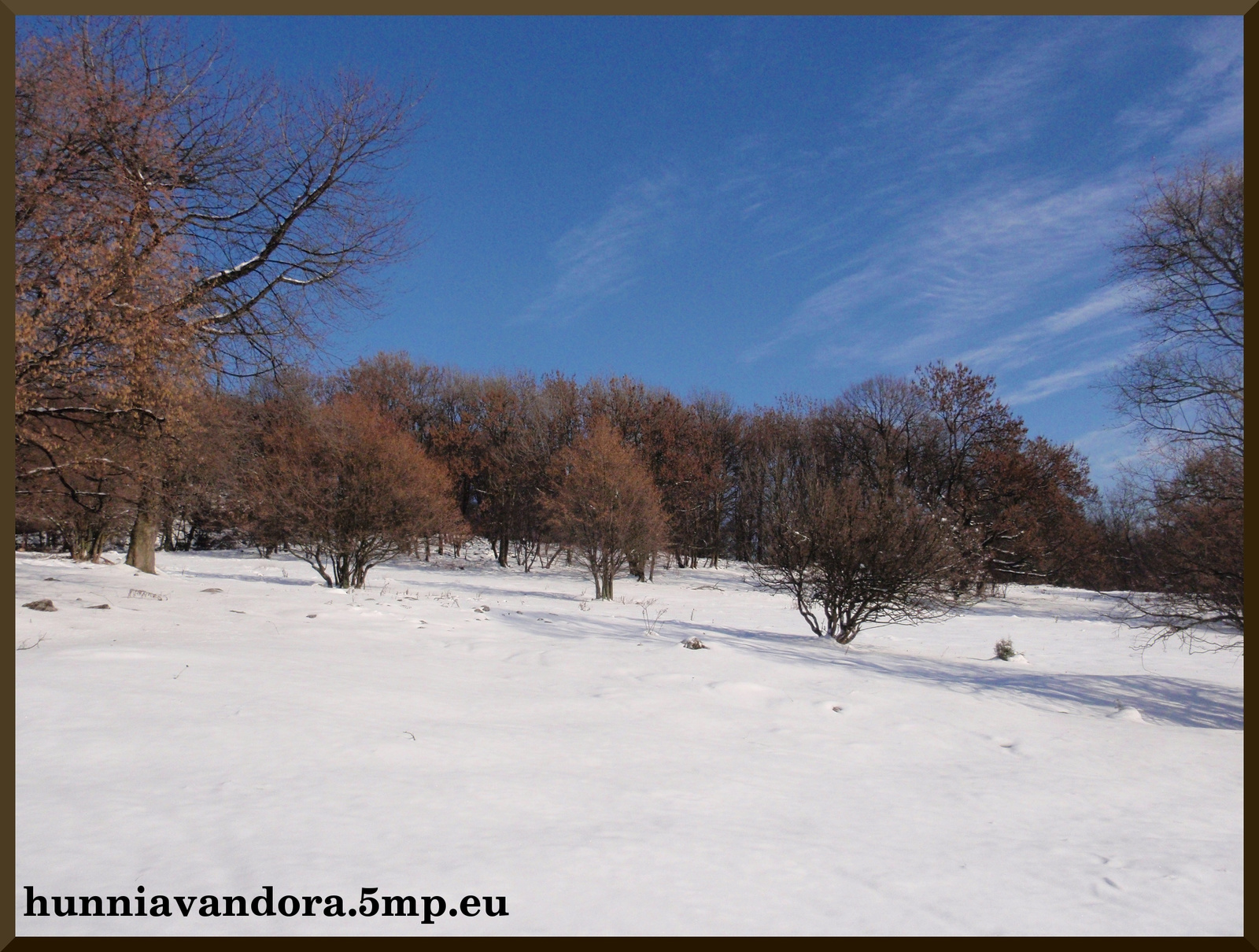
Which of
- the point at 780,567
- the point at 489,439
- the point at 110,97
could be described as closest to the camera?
the point at 110,97

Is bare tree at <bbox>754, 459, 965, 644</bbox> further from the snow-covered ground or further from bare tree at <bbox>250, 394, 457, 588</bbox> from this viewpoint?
bare tree at <bbox>250, 394, 457, 588</bbox>

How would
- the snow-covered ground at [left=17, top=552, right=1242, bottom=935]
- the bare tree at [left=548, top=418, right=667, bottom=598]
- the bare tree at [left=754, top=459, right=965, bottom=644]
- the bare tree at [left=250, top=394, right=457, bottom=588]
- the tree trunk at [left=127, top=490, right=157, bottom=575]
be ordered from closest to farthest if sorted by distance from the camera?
the snow-covered ground at [left=17, top=552, right=1242, bottom=935], the bare tree at [left=754, top=459, right=965, bottom=644], the tree trunk at [left=127, top=490, right=157, bottom=575], the bare tree at [left=250, top=394, right=457, bottom=588], the bare tree at [left=548, top=418, right=667, bottom=598]

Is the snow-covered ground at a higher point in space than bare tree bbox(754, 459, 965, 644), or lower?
lower

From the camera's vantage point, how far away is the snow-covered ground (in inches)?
121

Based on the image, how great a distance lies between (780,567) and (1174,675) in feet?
21.8

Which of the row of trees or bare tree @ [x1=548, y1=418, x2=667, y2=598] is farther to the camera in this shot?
bare tree @ [x1=548, y1=418, x2=667, y2=598]

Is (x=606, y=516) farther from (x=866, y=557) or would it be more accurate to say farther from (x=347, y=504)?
(x=866, y=557)

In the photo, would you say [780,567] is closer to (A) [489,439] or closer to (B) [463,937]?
(B) [463,937]

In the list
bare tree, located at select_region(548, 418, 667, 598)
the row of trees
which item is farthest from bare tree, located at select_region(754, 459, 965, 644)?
bare tree, located at select_region(548, 418, 667, 598)

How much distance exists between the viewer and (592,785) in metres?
4.43

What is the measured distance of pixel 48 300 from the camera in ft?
21.8

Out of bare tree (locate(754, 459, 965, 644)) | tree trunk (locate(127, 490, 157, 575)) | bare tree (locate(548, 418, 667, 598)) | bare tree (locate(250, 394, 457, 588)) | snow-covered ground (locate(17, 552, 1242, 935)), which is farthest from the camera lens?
bare tree (locate(548, 418, 667, 598))

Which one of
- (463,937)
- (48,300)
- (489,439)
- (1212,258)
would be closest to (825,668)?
(463,937)

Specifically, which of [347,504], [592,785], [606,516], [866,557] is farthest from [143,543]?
[592,785]
